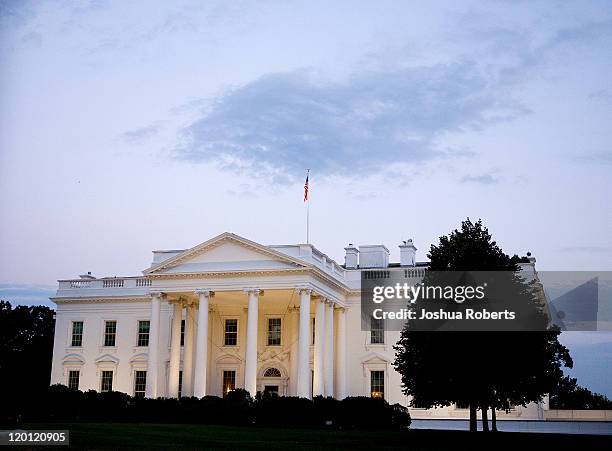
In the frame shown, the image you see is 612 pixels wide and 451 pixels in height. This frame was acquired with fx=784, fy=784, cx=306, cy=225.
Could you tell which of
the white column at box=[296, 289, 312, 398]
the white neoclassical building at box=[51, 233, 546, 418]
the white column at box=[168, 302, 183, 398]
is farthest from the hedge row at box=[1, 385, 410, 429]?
the white column at box=[168, 302, 183, 398]

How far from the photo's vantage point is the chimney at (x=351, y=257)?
59.9 meters

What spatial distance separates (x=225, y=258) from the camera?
4906cm

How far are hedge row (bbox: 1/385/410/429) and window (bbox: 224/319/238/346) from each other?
31.7 ft

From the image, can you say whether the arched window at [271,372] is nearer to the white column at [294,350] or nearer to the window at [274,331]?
the white column at [294,350]

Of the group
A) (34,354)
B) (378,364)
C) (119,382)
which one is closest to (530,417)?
(378,364)

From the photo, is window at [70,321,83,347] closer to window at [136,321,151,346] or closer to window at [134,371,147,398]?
window at [136,321,151,346]

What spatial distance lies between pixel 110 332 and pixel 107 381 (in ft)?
11.7

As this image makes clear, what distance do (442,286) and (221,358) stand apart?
25809mm

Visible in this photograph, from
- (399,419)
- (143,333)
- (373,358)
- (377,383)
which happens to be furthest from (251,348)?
(143,333)

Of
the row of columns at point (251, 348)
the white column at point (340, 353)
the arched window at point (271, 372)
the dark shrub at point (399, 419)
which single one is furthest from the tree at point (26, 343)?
the dark shrub at point (399, 419)

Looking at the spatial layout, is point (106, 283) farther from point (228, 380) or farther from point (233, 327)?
point (228, 380)

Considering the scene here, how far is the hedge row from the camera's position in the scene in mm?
41219

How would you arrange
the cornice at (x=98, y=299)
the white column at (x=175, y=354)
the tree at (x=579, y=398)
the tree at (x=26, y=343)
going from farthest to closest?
the tree at (x=579, y=398) → the tree at (x=26, y=343) → the cornice at (x=98, y=299) → the white column at (x=175, y=354)

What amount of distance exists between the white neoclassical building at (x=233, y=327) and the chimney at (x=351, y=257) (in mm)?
85
